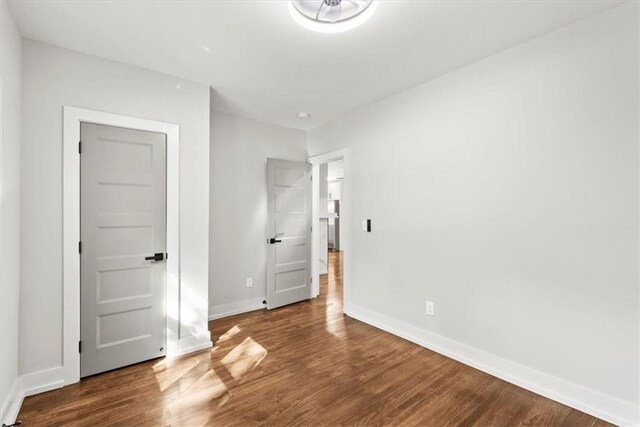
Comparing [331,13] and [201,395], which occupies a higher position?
[331,13]

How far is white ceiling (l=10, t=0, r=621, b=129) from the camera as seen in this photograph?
6.27ft

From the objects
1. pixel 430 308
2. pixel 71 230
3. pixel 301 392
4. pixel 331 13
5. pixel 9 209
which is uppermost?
pixel 331 13

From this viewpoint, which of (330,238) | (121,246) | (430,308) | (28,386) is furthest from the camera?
(330,238)

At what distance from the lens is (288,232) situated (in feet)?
14.2

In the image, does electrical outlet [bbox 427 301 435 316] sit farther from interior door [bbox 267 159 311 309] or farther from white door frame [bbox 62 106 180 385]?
white door frame [bbox 62 106 180 385]


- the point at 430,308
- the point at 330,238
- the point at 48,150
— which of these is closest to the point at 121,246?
the point at 48,150

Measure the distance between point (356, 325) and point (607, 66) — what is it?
3.12 m

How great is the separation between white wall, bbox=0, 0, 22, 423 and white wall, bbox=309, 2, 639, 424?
10.3 feet

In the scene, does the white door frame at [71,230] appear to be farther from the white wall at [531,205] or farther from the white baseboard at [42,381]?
the white wall at [531,205]

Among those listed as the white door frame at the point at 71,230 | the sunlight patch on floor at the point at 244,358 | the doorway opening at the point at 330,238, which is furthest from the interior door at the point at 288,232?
the white door frame at the point at 71,230

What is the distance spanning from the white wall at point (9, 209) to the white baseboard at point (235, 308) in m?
1.85

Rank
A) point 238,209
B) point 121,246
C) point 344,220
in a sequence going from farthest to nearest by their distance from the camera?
point 238,209, point 344,220, point 121,246

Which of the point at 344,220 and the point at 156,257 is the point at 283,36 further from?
the point at 344,220

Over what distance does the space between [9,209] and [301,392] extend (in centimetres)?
234
